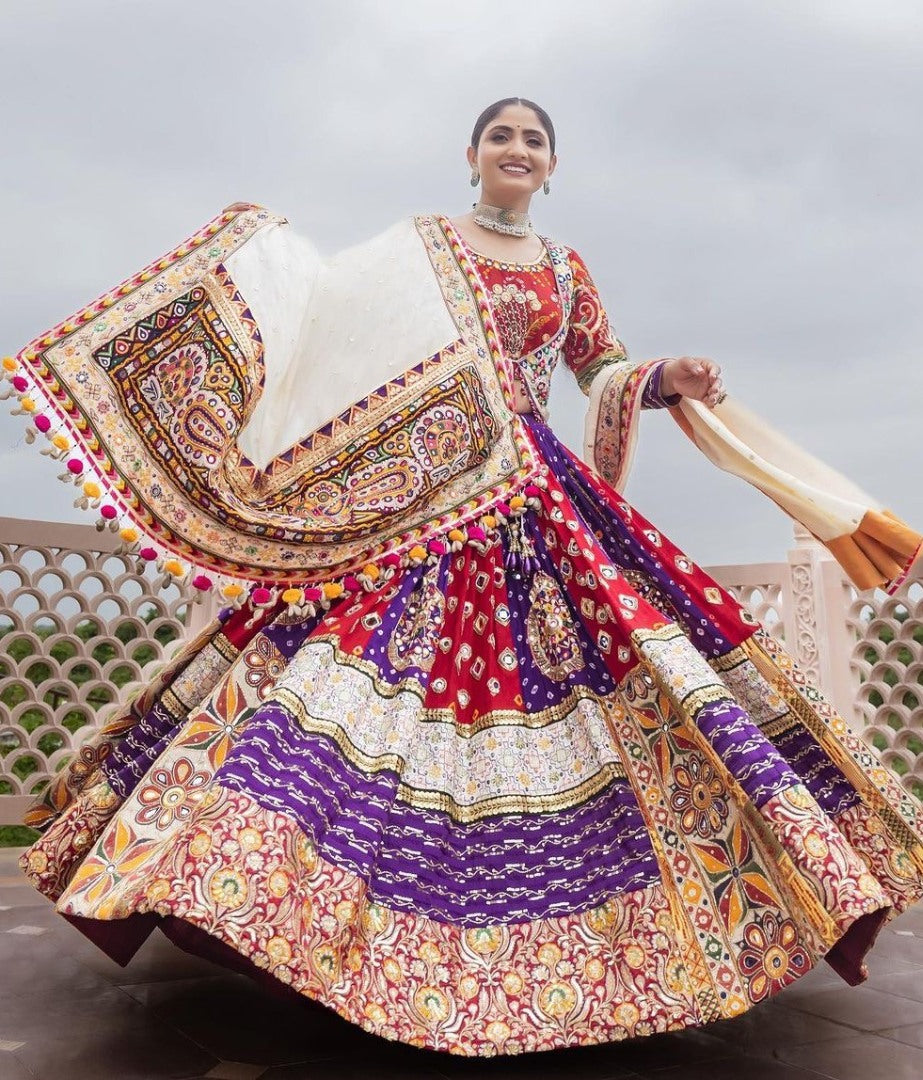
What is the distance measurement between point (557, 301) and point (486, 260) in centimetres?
23

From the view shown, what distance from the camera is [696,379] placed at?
3066mm

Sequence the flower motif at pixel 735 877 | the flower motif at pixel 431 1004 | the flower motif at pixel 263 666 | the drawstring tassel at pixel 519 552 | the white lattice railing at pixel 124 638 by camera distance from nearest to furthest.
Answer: the flower motif at pixel 431 1004
the flower motif at pixel 735 877
the flower motif at pixel 263 666
the drawstring tassel at pixel 519 552
the white lattice railing at pixel 124 638

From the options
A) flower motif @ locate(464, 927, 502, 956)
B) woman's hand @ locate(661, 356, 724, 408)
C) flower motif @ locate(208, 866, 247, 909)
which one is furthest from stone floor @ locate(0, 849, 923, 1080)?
woman's hand @ locate(661, 356, 724, 408)

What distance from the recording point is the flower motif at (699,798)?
2275 millimetres

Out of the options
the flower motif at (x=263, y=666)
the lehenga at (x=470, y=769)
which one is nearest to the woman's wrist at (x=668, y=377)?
the lehenga at (x=470, y=769)

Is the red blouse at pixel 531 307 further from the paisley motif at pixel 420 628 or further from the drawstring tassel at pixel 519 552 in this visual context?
the paisley motif at pixel 420 628

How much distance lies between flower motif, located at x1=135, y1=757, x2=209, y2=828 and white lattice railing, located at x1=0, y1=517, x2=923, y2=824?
102 inches

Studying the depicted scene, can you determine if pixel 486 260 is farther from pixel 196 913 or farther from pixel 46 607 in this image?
pixel 46 607

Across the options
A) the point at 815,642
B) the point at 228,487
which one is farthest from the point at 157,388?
the point at 815,642

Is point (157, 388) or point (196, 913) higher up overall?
point (157, 388)

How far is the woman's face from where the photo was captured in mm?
3084

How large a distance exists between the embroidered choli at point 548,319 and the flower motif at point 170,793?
52.9 inches

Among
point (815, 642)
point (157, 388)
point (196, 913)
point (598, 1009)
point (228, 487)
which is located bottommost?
point (815, 642)

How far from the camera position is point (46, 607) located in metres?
4.80
